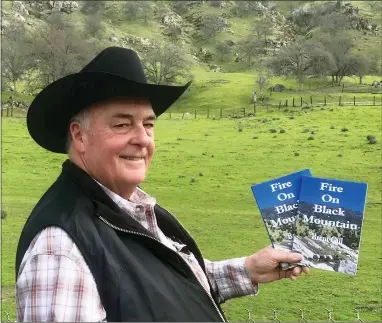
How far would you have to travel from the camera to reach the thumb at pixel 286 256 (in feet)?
10.5

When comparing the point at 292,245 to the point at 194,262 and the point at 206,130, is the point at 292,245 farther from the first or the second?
the point at 206,130

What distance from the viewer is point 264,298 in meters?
10.3

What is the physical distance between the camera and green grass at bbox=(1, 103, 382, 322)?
10.4 m

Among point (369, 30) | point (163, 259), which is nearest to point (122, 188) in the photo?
point (163, 259)

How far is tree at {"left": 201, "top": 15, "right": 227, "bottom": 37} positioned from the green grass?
286 ft

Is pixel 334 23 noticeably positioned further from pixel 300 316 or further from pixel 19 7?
pixel 300 316

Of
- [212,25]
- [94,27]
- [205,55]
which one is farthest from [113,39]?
[212,25]

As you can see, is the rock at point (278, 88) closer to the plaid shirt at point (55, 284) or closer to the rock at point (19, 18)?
the plaid shirt at point (55, 284)

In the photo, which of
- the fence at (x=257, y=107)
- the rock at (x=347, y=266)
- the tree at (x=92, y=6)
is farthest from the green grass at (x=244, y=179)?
the tree at (x=92, y=6)

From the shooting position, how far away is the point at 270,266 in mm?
3355

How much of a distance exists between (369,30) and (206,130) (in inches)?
3829

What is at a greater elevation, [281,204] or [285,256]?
[281,204]

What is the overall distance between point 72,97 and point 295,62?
218ft

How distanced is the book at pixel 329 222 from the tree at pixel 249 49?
99226 millimetres
